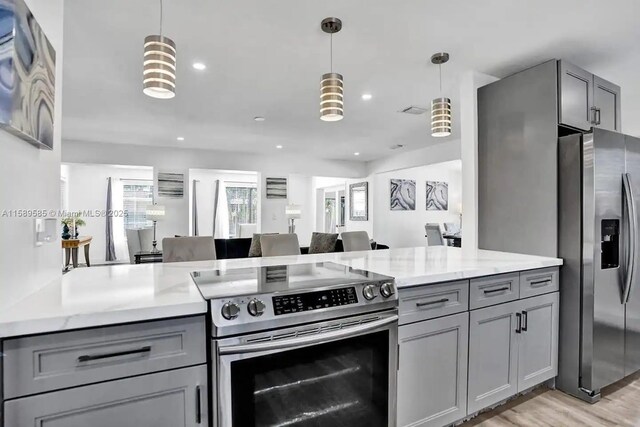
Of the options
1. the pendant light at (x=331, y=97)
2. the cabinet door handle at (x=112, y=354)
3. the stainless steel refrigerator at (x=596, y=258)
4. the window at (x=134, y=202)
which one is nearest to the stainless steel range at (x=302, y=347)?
the cabinet door handle at (x=112, y=354)

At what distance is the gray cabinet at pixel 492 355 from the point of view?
1850 millimetres

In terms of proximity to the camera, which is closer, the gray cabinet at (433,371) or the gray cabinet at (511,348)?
the gray cabinet at (433,371)

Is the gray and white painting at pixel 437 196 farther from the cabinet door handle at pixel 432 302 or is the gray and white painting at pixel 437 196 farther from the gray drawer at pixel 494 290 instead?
the cabinet door handle at pixel 432 302

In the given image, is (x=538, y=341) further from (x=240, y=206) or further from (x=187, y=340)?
(x=240, y=206)

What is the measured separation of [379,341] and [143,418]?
0.95 meters

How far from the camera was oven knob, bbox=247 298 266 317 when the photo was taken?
1.20 metres

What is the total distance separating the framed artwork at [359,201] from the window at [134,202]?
5.12 m

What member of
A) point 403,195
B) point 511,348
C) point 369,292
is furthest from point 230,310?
point 403,195

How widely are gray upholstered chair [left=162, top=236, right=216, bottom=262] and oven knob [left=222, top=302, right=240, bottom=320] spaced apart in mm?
1674

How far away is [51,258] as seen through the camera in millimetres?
1531

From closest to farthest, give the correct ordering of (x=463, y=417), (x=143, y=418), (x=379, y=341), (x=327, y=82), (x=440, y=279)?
(x=143, y=418)
(x=379, y=341)
(x=440, y=279)
(x=463, y=417)
(x=327, y=82)

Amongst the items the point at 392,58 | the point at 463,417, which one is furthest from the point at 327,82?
the point at 463,417

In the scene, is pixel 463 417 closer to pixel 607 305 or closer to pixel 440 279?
pixel 440 279

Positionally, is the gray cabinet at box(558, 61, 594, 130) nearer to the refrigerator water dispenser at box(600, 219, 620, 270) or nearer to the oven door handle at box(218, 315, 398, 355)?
the refrigerator water dispenser at box(600, 219, 620, 270)
